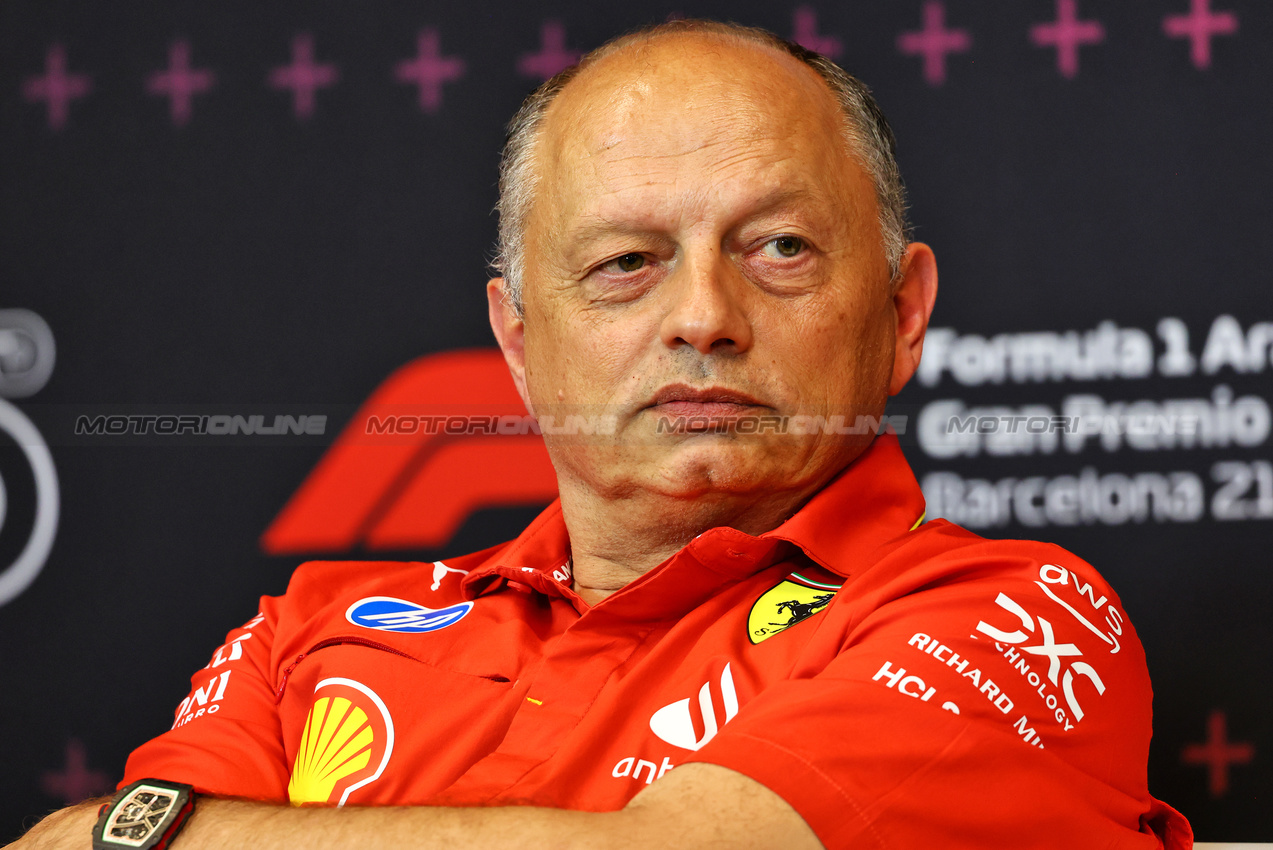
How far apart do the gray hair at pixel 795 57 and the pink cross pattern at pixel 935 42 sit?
52 cm

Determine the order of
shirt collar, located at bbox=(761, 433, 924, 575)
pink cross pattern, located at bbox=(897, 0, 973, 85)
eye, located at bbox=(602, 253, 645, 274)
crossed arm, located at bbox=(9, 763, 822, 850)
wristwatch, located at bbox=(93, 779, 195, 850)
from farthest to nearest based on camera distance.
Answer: pink cross pattern, located at bbox=(897, 0, 973, 85)
eye, located at bbox=(602, 253, 645, 274)
shirt collar, located at bbox=(761, 433, 924, 575)
wristwatch, located at bbox=(93, 779, 195, 850)
crossed arm, located at bbox=(9, 763, 822, 850)

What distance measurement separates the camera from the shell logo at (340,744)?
1225 mm

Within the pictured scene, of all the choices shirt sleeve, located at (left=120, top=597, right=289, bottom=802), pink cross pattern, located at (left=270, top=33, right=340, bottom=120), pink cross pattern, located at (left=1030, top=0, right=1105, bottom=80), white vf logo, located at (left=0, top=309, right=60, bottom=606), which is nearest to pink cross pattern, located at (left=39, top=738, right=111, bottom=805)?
white vf logo, located at (left=0, top=309, right=60, bottom=606)

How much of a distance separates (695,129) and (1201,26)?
3.50 ft

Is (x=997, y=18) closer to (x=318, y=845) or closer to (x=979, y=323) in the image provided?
(x=979, y=323)

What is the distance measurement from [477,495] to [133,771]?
2.83ft

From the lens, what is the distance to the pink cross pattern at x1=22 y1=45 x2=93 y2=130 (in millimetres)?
2117

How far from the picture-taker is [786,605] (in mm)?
1190

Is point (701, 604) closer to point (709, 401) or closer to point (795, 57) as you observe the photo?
point (709, 401)

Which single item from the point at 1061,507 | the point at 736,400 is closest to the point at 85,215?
the point at 736,400

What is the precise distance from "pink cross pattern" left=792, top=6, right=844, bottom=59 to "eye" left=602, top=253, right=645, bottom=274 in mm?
805

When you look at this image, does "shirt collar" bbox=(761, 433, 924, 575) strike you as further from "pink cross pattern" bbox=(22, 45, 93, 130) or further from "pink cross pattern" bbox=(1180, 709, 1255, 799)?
"pink cross pattern" bbox=(22, 45, 93, 130)

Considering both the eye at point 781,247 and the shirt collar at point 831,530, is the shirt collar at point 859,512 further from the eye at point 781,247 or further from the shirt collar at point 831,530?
the eye at point 781,247

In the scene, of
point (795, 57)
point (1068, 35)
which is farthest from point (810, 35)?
point (795, 57)
